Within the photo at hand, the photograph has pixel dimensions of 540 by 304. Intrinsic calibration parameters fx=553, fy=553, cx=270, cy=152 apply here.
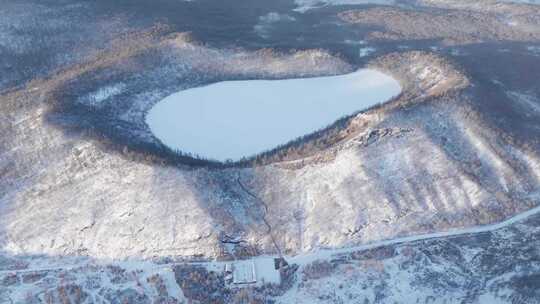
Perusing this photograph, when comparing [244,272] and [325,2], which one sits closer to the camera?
[244,272]

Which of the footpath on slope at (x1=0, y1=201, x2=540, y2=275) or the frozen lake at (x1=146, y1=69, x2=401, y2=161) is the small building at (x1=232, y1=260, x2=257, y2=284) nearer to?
the footpath on slope at (x1=0, y1=201, x2=540, y2=275)

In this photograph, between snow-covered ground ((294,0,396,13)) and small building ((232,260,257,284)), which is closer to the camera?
small building ((232,260,257,284))

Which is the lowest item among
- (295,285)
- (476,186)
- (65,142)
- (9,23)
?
(295,285)

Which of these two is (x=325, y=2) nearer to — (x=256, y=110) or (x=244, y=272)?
(x=256, y=110)

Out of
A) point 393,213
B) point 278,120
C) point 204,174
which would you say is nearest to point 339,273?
point 393,213

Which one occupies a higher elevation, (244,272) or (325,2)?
(325,2)

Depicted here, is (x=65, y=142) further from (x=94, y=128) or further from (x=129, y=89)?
(x=129, y=89)

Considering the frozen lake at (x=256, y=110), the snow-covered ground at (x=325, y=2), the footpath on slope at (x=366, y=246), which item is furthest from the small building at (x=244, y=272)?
the snow-covered ground at (x=325, y=2)

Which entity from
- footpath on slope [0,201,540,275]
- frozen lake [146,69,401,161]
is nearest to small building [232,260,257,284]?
footpath on slope [0,201,540,275]

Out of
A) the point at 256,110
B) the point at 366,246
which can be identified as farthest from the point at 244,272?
the point at 256,110
